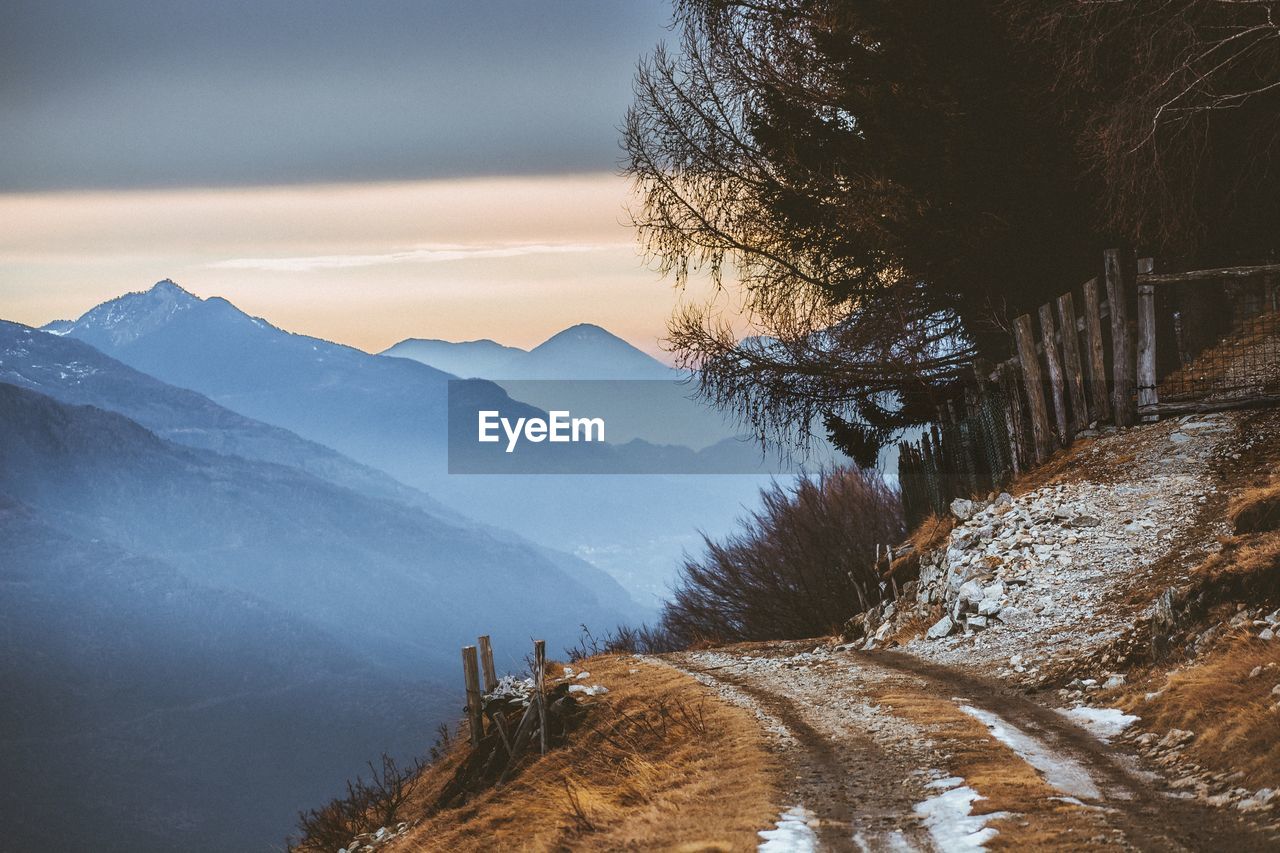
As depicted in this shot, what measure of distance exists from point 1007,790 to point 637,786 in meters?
3.42

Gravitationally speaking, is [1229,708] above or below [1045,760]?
above

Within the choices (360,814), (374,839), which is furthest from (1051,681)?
(360,814)

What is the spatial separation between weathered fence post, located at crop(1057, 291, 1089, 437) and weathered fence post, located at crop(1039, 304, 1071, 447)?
0.12 m

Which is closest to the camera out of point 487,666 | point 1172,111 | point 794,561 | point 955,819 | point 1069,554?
point 955,819

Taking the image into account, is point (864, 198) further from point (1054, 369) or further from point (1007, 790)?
point (1007, 790)

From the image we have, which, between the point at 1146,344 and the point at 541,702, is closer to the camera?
the point at 1146,344

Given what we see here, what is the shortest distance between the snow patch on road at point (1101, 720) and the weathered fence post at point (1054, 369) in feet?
24.0

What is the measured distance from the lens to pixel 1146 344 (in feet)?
54.0

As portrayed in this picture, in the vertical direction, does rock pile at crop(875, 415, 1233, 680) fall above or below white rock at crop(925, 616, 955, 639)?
above

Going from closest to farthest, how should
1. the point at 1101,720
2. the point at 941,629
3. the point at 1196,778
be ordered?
the point at 1196,778
the point at 1101,720
the point at 941,629

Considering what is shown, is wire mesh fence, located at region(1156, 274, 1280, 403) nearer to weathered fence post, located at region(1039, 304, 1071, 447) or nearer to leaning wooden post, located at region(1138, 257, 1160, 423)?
leaning wooden post, located at region(1138, 257, 1160, 423)

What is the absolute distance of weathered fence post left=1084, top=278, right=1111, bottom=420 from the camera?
661 inches

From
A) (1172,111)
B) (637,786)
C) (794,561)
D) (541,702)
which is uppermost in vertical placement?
(1172,111)

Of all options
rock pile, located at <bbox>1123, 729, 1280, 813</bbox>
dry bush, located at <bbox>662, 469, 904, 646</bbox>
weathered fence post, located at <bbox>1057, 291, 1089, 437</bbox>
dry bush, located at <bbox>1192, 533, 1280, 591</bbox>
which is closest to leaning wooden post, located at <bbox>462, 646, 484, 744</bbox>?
weathered fence post, located at <bbox>1057, 291, 1089, 437</bbox>
